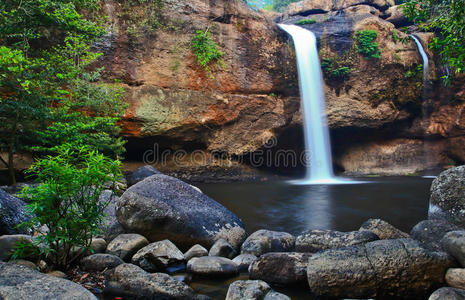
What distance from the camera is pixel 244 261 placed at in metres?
4.38

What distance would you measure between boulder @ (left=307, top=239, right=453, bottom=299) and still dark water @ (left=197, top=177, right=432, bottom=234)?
3337mm

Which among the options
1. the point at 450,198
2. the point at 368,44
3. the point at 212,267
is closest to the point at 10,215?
the point at 212,267

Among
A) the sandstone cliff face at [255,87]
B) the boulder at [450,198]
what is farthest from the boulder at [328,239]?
the sandstone cliff face at [255,87]

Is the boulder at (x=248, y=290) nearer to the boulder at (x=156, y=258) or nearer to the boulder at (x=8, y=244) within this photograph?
Result: the boulder at (x=156, y=258)

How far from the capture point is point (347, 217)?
776 centimetres

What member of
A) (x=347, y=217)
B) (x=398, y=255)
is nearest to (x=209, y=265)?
(x=398, y=255)

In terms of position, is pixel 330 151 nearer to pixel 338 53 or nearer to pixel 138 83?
pixel 338 53

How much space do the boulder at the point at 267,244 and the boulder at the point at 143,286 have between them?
1678 mm

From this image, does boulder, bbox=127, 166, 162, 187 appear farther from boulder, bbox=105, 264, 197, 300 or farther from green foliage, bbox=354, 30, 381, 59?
green foliage, bbox=354, 30, 381, 59

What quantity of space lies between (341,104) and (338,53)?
3.00 m

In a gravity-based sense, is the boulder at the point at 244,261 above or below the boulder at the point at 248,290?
below

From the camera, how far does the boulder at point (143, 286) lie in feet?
10.4

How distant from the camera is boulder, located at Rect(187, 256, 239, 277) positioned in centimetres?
398

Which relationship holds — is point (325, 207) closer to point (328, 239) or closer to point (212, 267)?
point (328, 239)
